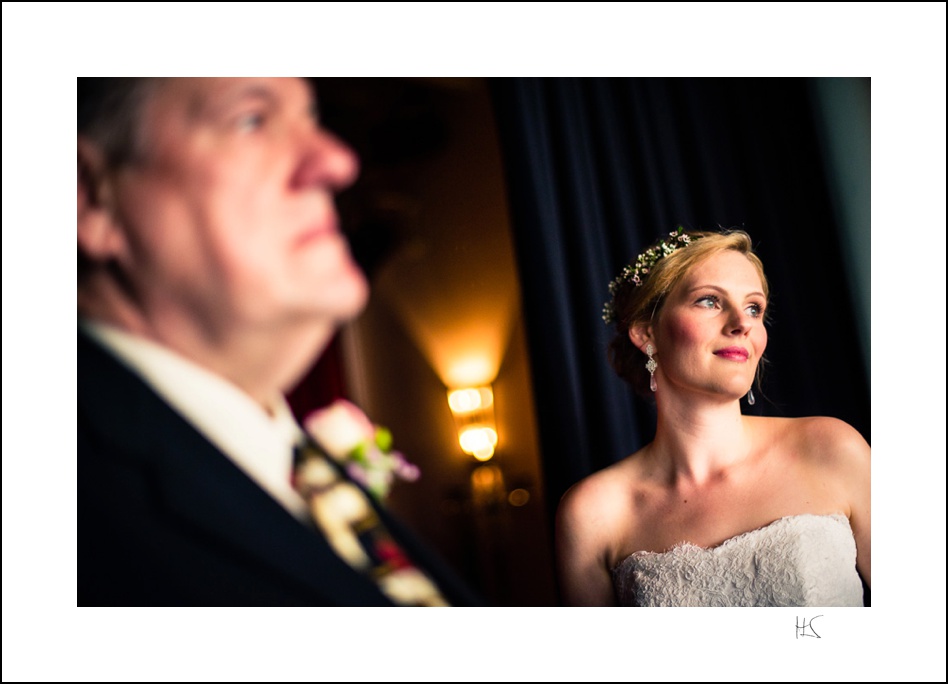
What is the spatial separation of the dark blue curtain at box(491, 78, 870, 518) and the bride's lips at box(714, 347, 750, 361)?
0.15m

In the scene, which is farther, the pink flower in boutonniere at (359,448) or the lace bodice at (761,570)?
the pink flower in boutonniere at (359,448)

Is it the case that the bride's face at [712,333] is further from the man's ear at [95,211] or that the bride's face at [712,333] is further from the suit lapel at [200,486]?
the man's ear at [95,211]

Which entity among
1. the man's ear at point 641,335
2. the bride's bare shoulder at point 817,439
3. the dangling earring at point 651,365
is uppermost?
the man's ear at point 641,335

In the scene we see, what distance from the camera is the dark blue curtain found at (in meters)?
2.75

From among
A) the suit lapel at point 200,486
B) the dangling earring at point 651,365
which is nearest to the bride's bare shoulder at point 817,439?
the dangling earring at point 651,365

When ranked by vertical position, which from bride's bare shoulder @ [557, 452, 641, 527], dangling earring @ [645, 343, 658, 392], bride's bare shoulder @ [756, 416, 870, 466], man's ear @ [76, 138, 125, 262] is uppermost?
man's ear @ [76, 138, 125, 262]

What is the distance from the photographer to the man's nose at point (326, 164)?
2721 millimetres

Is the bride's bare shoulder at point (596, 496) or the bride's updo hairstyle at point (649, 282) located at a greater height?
the bride's updo hairstyle at point (649, 282)

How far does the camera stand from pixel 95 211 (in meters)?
2.71

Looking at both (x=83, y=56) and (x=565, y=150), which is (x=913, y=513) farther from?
(x=83, y=56)

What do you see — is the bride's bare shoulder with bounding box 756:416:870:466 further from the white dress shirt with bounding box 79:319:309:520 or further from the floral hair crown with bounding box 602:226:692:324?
the white dress shirt with bounding box 79:319:309:520

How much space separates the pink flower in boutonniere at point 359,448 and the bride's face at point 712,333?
2.77ft

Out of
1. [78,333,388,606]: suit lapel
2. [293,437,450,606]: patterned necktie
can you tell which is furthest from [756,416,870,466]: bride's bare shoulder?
[78,333,388,606]: suit lapel

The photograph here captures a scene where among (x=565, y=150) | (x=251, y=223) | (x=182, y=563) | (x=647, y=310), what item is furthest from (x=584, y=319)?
(x=182, y=563)
